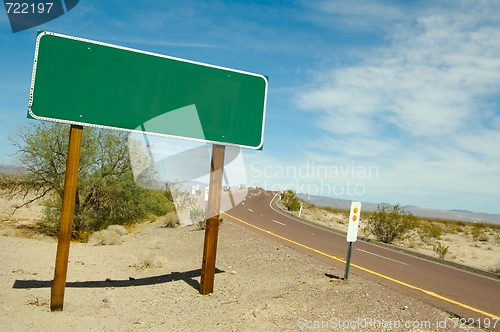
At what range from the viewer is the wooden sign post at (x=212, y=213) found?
5836 mm

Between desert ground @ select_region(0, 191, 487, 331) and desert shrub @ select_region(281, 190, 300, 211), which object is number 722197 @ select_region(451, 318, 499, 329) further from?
desert shrub @ select_region(281, 190, 300, 211)

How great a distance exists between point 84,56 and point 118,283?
449 centimetres

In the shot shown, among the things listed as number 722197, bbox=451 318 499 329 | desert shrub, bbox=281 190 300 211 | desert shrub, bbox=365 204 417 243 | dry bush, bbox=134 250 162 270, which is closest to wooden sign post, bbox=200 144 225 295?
dry bush, bbox=134 250 162 270

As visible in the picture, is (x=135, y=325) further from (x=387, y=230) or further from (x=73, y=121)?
(x=387, y=230)

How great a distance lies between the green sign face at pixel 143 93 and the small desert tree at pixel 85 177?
8594mm

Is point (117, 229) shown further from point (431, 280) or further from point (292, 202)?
point (292, 202)

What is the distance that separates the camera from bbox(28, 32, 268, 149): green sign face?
5.03 metres

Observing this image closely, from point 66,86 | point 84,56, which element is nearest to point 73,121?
point 66,86

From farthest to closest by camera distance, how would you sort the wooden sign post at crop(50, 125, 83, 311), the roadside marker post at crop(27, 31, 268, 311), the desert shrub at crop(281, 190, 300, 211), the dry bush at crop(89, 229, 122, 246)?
the desert shrub at crop(281, 190, 300, 211) < the dry bush at crop(89, 229, 122, 246) < the roadside marker post at crop(27, 31, 268, 311) < the wooden sign post at crop(50, 125, 83, 311)

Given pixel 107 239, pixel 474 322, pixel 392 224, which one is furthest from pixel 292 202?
pixel 474 322

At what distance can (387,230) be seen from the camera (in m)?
17.9

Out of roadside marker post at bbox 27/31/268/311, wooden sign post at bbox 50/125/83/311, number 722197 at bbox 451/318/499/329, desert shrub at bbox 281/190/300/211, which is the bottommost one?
desert shrub at bbox 281/190/300/211

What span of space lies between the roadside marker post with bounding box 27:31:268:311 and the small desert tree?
860 centimetres

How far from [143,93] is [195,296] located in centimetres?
364
